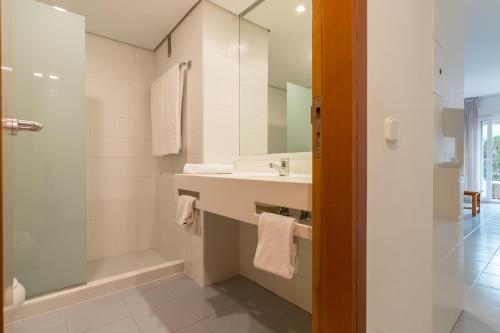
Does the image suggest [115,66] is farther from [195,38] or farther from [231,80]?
[231,80]

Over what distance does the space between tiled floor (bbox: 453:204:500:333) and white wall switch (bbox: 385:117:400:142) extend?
1.36 meters

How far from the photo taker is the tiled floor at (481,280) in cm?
148

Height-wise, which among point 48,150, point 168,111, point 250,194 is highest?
point 168,111

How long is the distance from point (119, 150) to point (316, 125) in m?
2.35

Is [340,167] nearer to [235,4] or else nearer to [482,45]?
[235,4]

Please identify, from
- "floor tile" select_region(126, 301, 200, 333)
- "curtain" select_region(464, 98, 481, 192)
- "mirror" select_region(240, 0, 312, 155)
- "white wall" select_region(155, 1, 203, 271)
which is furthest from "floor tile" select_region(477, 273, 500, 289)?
"curtain" select_region(464, 98, 481, 192)

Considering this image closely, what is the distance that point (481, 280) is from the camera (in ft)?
6.50

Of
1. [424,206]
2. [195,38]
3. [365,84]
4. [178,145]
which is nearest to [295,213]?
[424,206]

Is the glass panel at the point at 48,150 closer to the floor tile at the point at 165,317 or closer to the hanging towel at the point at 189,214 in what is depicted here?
the floor tile at the point at 165,317

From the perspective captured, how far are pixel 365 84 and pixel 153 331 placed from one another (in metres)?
1.61

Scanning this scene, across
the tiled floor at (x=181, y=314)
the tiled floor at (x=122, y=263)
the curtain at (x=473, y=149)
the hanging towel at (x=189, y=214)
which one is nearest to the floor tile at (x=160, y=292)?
the tiled floor at (x=181, y=314)

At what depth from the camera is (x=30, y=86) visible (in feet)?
5.26

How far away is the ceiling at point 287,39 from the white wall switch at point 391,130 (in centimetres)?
87

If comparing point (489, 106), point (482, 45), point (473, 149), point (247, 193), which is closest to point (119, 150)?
point (247, 193)
